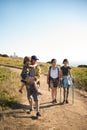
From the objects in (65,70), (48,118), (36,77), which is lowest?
(48,118)

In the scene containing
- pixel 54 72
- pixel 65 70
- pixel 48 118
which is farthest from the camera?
pixel 65 70

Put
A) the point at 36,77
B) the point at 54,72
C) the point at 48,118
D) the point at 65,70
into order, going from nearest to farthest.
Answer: the point at 36,77
the point at 48,118
the point at 54,72
the point at 65,70

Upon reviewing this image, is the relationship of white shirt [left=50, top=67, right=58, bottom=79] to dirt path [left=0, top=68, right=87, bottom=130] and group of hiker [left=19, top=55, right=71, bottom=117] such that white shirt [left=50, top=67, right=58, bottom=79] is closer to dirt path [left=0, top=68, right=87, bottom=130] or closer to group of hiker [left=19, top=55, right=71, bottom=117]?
group of hiker [left=19, top=55, right=71, bottom=117]

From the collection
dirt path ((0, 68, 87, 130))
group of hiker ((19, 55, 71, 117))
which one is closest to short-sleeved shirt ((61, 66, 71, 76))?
group of hiker ((19, 55, 71, 117))

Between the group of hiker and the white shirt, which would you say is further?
the white shirt

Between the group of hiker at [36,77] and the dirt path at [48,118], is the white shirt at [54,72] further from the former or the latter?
the dirt path at [48,118]

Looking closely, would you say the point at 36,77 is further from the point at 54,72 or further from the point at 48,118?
the point at 54,72

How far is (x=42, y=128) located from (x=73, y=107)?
10.7ft

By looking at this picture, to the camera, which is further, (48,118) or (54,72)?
(54,72)

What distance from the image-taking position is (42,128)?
8383 mm

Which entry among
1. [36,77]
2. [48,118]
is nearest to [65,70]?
[36,77]

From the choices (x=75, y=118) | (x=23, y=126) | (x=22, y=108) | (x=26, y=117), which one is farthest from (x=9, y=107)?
(x=75, y=118)

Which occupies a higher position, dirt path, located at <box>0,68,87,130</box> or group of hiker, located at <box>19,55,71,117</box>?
group of hiker, located at <box>19,55,71,117</box>

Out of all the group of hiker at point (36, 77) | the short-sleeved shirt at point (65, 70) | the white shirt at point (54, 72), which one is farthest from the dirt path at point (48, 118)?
the short-sleeved shirt at point (65, 70)
